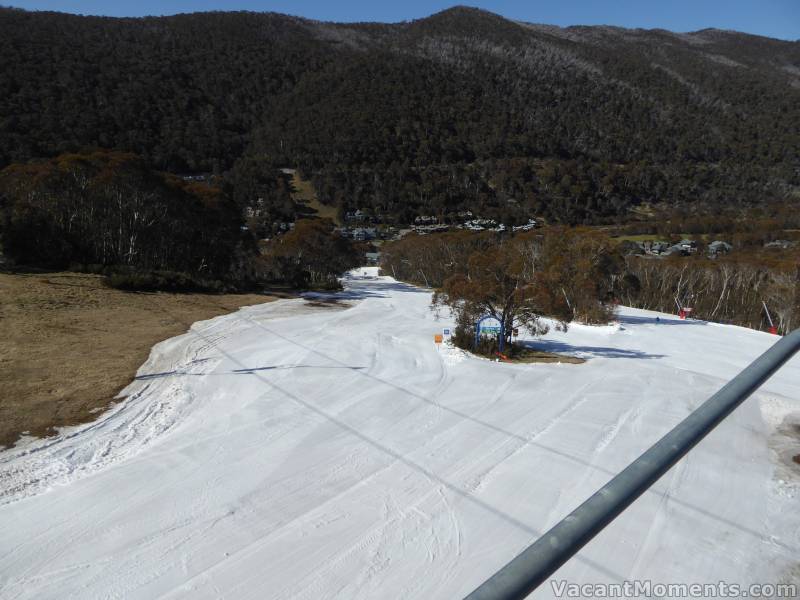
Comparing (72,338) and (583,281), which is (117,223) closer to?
(72,338)

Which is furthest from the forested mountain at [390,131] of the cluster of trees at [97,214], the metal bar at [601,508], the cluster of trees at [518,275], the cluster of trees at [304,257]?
the metal bar at [601,508]

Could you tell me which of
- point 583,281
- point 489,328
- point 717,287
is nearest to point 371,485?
point 489,328

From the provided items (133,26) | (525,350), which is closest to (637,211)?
(525,350)

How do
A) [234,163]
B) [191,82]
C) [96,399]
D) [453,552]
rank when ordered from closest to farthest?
[453,552] → [96,399] → [234,163] → [191,82]

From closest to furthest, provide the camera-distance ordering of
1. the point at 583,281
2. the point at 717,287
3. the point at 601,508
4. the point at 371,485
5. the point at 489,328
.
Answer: the point at 601,508
the point at 371,485
the point at 489,328
the point at 583,281
the point at 717,287

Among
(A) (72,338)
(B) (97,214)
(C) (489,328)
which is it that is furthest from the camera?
(B) (97,214)

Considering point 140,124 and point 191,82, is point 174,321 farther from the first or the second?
point 191,82

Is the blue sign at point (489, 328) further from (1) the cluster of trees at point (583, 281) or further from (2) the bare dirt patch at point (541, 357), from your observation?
(2) the bare dirt patch at point (541, 357)

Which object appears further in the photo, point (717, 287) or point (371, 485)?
point (717, 287)
